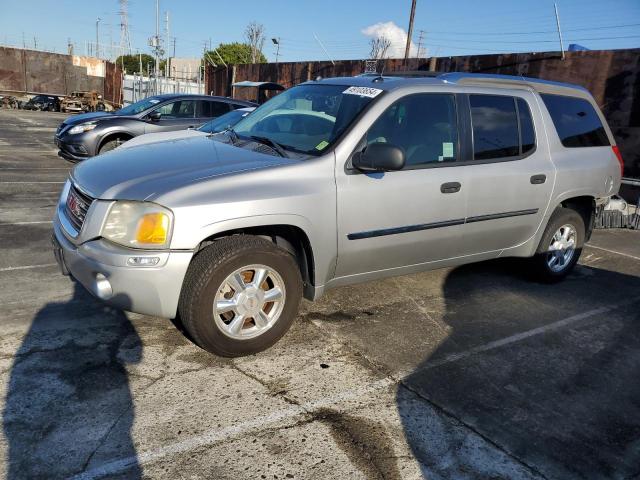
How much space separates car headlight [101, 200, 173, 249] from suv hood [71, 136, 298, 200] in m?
0.06

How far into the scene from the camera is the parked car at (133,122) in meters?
9.60

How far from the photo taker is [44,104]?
33.9m

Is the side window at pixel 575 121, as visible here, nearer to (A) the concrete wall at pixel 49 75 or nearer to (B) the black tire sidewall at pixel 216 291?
(B) the black tire sidewall at pixel 216 291

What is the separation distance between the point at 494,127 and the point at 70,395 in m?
3.61

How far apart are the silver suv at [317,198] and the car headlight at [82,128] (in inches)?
244

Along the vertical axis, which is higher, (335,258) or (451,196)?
(451,196)

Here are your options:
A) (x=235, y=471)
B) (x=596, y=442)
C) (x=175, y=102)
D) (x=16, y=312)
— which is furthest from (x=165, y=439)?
(x=175, y=102)

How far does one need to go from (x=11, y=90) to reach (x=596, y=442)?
1721 inches

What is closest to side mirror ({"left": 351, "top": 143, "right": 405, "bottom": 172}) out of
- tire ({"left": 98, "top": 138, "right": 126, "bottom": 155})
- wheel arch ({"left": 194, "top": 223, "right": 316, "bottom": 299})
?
wheel arch ({"left": 194, "top": 223, "right": 316, "bottom": 299})

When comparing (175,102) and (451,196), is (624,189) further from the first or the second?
(175,102)

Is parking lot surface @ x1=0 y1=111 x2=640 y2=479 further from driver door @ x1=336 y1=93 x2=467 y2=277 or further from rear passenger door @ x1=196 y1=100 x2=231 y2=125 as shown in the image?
rear passenger door @ x1=196 y1=100 x2=231 y2=125

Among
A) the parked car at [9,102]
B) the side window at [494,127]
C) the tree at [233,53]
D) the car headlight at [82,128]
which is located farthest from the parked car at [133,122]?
the tree at [233,53]

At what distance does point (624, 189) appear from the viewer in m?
10.5

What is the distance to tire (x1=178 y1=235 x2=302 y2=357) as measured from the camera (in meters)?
3.10
